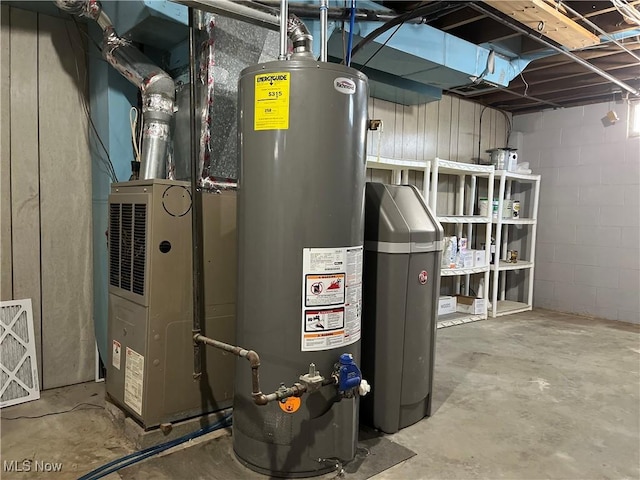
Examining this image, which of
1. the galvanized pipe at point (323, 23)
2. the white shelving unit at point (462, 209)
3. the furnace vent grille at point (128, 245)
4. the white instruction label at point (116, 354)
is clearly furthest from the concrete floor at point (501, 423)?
the galvanized pipe at point (323, 23)

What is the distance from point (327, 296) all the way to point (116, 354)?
1132mm

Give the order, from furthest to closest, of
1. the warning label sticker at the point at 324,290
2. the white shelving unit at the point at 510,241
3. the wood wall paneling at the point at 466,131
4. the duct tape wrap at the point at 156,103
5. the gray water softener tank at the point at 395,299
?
the wood wall paneling at the point at 466,131 → the white shelving unit at the point at 510,241 → the duct tape wrap at the point at 156,103 → the gray water softener tank at the point at 395,299 → the warning label sticker at the point at 324,290

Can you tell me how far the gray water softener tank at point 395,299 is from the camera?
204 centimetres

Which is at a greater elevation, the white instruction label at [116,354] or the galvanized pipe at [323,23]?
the galvanized pipe at [323,23]

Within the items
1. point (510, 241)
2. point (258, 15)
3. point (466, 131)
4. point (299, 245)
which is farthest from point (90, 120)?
point (510, 241)

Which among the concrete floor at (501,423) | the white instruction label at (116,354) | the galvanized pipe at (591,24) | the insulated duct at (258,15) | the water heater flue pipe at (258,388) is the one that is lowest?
the concrete floor at (501,423)

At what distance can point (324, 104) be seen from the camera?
5.24 feet

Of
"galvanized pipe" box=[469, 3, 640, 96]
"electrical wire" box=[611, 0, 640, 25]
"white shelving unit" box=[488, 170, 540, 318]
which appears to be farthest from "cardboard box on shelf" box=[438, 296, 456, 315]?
"electrical wire" box=[611, 0, 640, 25]

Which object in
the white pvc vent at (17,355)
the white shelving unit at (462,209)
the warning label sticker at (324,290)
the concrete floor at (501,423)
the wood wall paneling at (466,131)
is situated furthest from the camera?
the wood wall paneling at (466,131)

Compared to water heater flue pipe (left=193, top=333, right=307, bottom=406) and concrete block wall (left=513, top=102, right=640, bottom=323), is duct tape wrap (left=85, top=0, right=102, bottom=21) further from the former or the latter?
concrete block wall (left=513, top=102, right=640, bottom=323)

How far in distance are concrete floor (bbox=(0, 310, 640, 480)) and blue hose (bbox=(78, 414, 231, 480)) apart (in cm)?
6

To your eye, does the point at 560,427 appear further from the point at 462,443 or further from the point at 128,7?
the point at 128,7

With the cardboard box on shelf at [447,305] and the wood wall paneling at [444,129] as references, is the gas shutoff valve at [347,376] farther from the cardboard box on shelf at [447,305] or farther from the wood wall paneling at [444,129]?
the wood wall paneling at [444,129]

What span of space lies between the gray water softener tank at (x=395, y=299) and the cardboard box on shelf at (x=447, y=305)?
2.37 metres
